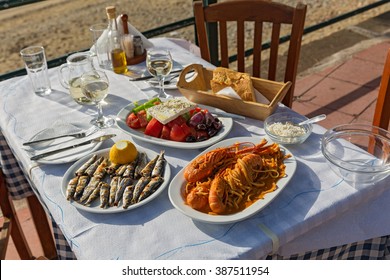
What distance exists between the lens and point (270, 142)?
148 centimetres

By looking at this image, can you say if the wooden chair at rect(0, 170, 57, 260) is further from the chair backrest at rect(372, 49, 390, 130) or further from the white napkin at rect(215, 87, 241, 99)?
the chair backrest at rect(372, 49, 390, 130)

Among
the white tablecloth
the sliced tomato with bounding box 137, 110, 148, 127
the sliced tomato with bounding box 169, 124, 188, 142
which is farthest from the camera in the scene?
the sliced tomato with bounding box 137, 110, 148, 127

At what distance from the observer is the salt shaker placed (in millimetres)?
2139

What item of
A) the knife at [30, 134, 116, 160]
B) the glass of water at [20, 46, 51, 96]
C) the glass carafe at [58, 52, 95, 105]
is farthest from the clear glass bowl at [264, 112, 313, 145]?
the glass of water at [20, 46, 51, 96]

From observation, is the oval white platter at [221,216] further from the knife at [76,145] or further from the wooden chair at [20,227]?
the wooden chair at [20,227]

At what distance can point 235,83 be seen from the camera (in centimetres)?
166

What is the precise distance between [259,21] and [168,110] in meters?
0.87

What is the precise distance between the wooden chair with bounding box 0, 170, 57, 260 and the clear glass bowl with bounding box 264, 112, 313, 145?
1.03 meters

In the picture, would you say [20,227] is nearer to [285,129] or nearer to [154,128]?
[154,128]

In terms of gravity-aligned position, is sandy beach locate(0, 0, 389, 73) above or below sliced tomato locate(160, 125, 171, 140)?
below

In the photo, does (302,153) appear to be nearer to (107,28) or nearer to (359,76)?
(107,28)

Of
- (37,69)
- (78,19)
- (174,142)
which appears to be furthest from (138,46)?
(78,19)

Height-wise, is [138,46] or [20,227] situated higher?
[138,46]
